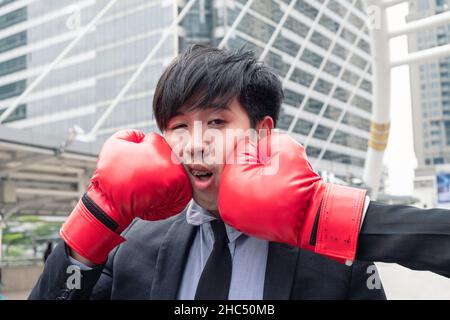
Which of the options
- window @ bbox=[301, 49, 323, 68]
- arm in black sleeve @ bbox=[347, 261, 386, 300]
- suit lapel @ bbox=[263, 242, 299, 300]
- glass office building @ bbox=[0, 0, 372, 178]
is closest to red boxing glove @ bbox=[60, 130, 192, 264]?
suit lapel @ bbox=[263, 242, 299, 300]

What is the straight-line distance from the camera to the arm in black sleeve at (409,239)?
0.78 meters

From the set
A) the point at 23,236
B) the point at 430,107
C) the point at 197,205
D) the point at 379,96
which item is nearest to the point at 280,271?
the point at 197,205

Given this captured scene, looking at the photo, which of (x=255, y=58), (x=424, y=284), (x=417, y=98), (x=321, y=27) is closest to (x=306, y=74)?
(x=321, y=27)

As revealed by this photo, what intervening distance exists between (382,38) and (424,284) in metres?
4.24

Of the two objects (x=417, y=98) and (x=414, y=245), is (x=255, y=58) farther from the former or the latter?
(x=417, y=98)

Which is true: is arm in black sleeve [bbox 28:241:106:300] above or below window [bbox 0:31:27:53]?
below

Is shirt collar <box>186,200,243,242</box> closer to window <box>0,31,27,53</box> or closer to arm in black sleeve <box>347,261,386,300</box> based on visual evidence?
arm in black sleeve <box>347,261,386,300</box>

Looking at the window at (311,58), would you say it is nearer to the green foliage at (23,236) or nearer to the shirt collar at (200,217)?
the green foliage at (23,236)

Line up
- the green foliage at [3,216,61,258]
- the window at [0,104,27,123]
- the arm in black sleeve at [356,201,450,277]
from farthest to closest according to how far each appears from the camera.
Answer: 1. the window at [0,104,27,123]
2. the green foliage at [3,216,61,258]
3. the arm in black sleeve at [356,201,450,277]

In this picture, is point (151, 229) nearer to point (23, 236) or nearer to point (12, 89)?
point (23, 236)

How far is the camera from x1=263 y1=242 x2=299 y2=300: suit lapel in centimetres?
105

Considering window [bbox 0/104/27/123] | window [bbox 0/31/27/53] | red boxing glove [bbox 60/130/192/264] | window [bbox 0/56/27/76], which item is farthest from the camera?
window [bbox 0/104/27/123]

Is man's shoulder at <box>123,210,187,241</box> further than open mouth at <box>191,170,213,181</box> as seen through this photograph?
Yes

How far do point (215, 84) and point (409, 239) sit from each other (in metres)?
0.52
